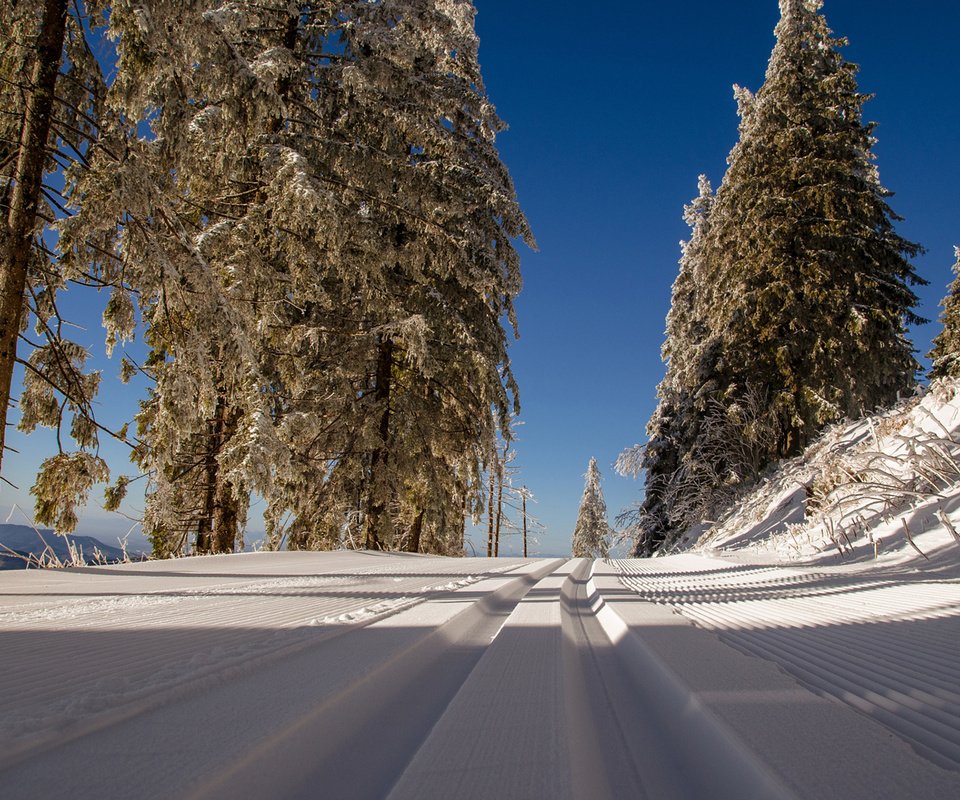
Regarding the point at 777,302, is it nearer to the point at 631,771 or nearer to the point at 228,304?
the point at 228,304

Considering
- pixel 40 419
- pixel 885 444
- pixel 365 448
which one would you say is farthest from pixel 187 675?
pixel 365 448

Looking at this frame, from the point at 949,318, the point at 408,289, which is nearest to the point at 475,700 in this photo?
the point at 408,289

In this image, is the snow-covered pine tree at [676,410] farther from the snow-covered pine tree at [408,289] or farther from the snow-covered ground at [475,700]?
the snow-covered ground at [475,700]

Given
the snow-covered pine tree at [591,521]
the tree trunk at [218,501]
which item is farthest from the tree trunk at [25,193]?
the snow-covered pine tree at [591,521]

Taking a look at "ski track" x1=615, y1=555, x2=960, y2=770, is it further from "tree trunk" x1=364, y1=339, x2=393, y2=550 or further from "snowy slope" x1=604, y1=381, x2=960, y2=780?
"tree trunk" x1=364, y1=339, x2=393, y2=550

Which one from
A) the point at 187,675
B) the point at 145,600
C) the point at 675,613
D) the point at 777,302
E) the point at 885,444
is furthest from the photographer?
the point at 777,302

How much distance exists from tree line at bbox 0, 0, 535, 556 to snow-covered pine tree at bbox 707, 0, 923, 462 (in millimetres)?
5727

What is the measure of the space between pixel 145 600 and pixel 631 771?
2.40 meters

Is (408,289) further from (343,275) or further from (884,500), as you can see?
(884,500)

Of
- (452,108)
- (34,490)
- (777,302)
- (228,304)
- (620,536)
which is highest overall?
(452,108)

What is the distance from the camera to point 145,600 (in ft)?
8.17

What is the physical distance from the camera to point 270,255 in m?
8.71

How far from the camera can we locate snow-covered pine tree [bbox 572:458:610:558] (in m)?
36.3

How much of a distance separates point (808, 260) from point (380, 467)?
405 inches
